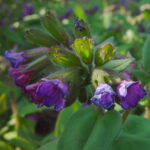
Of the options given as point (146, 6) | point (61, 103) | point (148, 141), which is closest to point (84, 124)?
point (61, 103)

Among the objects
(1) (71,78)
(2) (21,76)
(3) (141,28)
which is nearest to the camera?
(1) (71,78)

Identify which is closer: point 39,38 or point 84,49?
point 84,49

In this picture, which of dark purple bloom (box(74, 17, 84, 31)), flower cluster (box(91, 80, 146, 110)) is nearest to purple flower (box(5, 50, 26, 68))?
dark purple bloom (box(74, 17, 84, 31))

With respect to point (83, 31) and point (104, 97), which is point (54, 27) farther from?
point (104, 97)

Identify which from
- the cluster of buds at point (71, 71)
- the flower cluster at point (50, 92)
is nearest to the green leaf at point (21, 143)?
the cluster of buds at point (71, 71)

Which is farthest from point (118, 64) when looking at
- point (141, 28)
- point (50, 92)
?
point (141, 28)

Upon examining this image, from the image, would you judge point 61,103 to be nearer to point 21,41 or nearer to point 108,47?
point 108,47

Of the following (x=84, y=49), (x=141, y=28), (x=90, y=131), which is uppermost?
(x=84, y=49)
